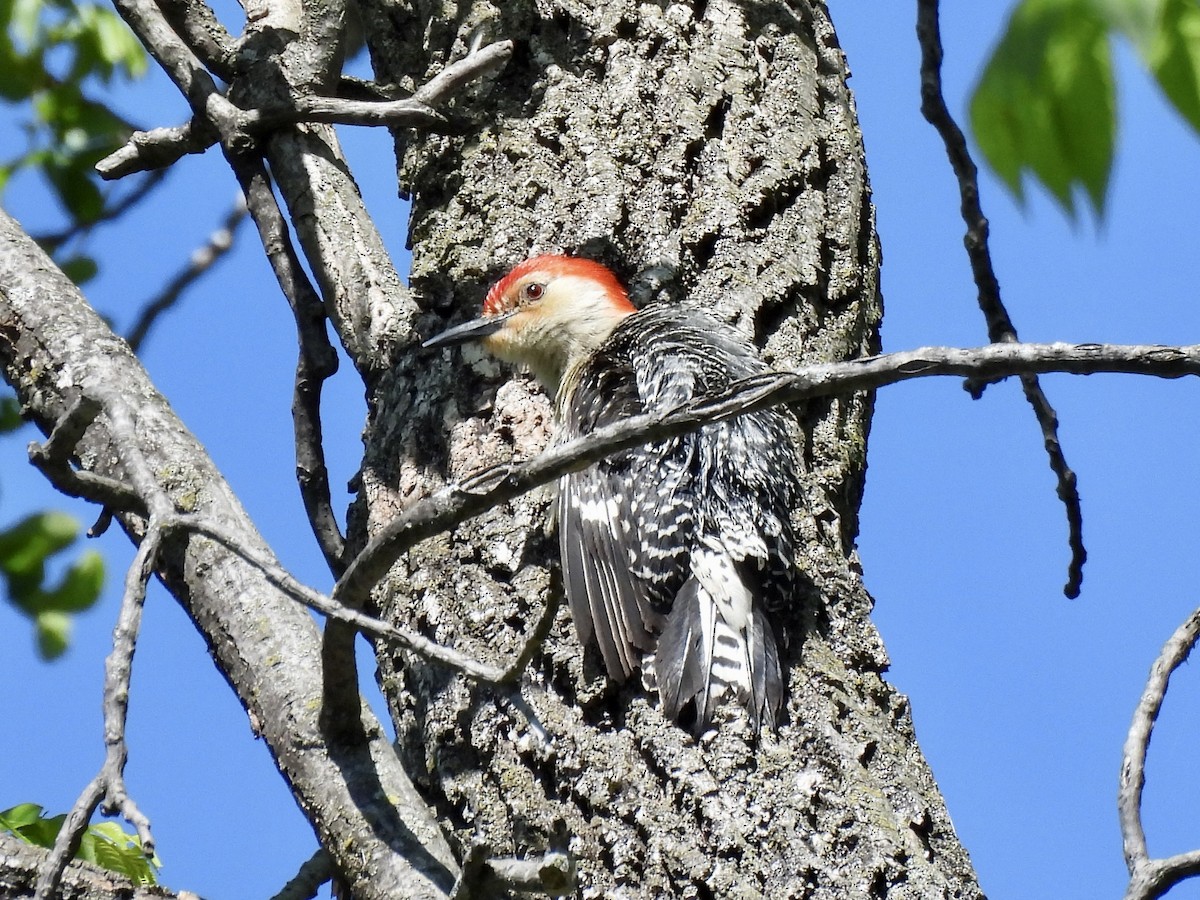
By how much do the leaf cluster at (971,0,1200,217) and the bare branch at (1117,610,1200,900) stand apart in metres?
1.33

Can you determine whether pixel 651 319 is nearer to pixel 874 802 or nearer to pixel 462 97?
pixel 462 97

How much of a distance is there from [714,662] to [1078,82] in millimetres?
1945

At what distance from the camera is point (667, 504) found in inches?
142

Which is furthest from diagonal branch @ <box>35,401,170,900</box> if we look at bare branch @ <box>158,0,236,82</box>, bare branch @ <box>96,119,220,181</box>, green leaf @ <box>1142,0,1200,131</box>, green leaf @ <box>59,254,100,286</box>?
green leaf @ <box>59,254,100,286</box>

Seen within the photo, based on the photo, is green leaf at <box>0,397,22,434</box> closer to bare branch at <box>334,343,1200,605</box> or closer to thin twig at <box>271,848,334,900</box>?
thin twig at <box>271,848,334,900</box>

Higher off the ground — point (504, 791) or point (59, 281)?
point (59, 281)

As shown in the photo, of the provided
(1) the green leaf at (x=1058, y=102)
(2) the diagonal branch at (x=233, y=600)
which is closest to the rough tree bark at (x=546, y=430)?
(2) the diagonal branch at (x=233, y=600)

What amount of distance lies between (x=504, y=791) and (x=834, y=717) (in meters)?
0.75

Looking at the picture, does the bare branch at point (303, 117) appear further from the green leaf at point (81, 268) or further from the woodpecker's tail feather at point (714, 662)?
the woodpecker's tail feather at point (714, 662)

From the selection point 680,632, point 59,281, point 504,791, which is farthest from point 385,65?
point 504,791

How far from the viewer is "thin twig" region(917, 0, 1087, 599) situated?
72.5 inches

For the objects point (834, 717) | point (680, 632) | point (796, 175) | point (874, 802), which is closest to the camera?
point (874, 802)

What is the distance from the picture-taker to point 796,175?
3918 mm

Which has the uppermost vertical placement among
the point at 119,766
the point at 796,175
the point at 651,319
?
the point at 796,175
